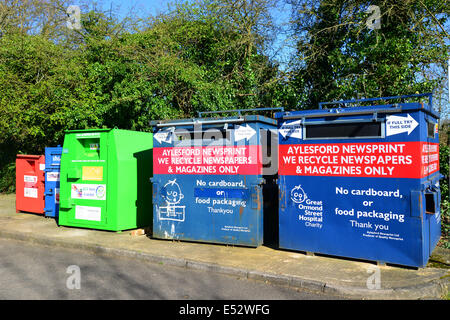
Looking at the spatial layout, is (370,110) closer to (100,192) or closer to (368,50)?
(368,50)

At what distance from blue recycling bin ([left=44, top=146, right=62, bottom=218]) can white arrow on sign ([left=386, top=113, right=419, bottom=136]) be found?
777 centimetres

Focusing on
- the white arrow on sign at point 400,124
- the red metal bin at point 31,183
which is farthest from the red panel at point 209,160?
the red metal bin at point 31,183

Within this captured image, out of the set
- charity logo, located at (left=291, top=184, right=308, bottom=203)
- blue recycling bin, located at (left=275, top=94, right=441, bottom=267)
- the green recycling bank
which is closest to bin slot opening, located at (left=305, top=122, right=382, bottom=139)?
blue recycling bin, located at (left=275, top=94, right=441, bottom=267)

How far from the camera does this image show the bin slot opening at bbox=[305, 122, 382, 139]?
5.66 meters

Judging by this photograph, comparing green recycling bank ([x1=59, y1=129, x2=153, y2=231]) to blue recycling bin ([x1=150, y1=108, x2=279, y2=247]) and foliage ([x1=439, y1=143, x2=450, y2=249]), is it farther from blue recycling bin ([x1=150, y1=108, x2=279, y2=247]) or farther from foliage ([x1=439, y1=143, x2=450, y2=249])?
foliage ([x1=439, y1=143, x2=450, y2=249])

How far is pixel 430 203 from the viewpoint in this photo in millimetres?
5684

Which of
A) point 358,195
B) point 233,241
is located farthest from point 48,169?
point 358,195

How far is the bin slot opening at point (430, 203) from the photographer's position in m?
5.61

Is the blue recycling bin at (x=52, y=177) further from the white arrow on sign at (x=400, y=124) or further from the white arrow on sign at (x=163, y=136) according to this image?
the white arrow on sign at (x=400, y=124)

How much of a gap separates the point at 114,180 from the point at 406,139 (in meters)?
5.49

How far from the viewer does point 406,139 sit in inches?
214

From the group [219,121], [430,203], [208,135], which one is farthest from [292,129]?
[430,203]

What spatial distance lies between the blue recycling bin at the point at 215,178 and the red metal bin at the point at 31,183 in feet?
15.2

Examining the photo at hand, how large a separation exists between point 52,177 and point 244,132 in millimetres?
5790
